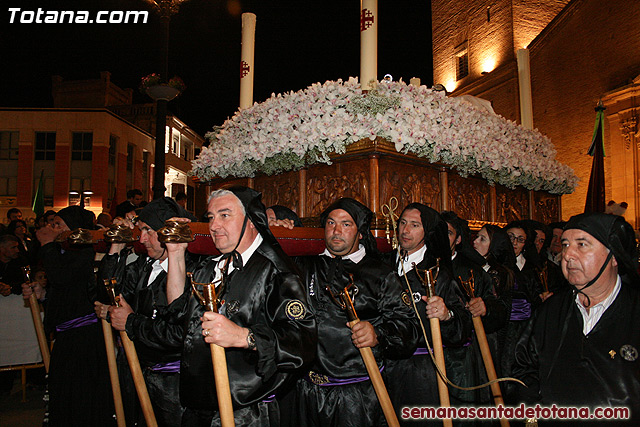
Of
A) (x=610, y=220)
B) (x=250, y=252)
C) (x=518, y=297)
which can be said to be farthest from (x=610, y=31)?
(x=250, y=252)

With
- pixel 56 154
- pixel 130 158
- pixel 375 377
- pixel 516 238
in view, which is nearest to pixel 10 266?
pixel 375 377

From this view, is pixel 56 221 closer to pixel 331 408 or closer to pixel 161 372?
pixel 161 372

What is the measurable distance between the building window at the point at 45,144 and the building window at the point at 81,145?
3.79 feet

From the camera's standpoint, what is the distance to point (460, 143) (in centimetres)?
472

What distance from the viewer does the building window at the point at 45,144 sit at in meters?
27.7

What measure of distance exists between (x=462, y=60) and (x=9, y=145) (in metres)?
26.4

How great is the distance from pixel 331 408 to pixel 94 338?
8.81 feet

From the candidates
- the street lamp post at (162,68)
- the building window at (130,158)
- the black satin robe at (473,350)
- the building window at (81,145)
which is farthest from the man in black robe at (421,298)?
the building window at (130,158)

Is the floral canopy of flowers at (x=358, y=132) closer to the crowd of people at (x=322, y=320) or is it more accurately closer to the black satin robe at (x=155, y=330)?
the crowd of people at (x=322, y=320)

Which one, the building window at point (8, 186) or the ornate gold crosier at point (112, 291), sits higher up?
the building window at point (8, 186)

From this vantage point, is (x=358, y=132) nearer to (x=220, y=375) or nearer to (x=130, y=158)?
(x=220, y=375)

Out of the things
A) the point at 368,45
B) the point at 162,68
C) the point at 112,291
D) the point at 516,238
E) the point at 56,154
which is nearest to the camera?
the point at 112,291

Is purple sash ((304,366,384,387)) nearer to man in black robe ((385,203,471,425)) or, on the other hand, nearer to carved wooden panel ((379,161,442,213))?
man in black robe ((385,203,471,425))

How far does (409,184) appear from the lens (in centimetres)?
473
